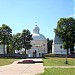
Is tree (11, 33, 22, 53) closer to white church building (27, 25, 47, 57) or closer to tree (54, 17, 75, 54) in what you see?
white church building (27, 25, 47, 57)

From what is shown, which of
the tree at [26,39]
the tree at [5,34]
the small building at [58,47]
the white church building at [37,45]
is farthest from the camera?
the small building at [58,47]

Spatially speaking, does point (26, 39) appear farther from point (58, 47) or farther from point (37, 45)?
point (58, 47)

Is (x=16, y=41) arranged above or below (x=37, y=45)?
above

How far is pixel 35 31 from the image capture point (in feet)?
332

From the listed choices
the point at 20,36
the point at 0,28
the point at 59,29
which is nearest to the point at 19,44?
the point at 20,36

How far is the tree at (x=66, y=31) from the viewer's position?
80.7 m

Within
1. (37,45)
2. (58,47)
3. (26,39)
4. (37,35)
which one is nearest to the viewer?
(26,39)

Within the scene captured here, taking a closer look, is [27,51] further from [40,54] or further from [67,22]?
[67,22]

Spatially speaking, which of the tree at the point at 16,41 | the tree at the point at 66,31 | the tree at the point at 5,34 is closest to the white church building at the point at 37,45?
the tree at the point at 16,41

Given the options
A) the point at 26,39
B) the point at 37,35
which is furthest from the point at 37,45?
the point at 26,39

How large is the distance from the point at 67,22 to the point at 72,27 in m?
2.64

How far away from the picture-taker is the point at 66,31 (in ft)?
269

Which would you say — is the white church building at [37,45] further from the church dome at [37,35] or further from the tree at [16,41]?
the tree at [16,41]

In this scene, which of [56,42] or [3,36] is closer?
[3,36]
